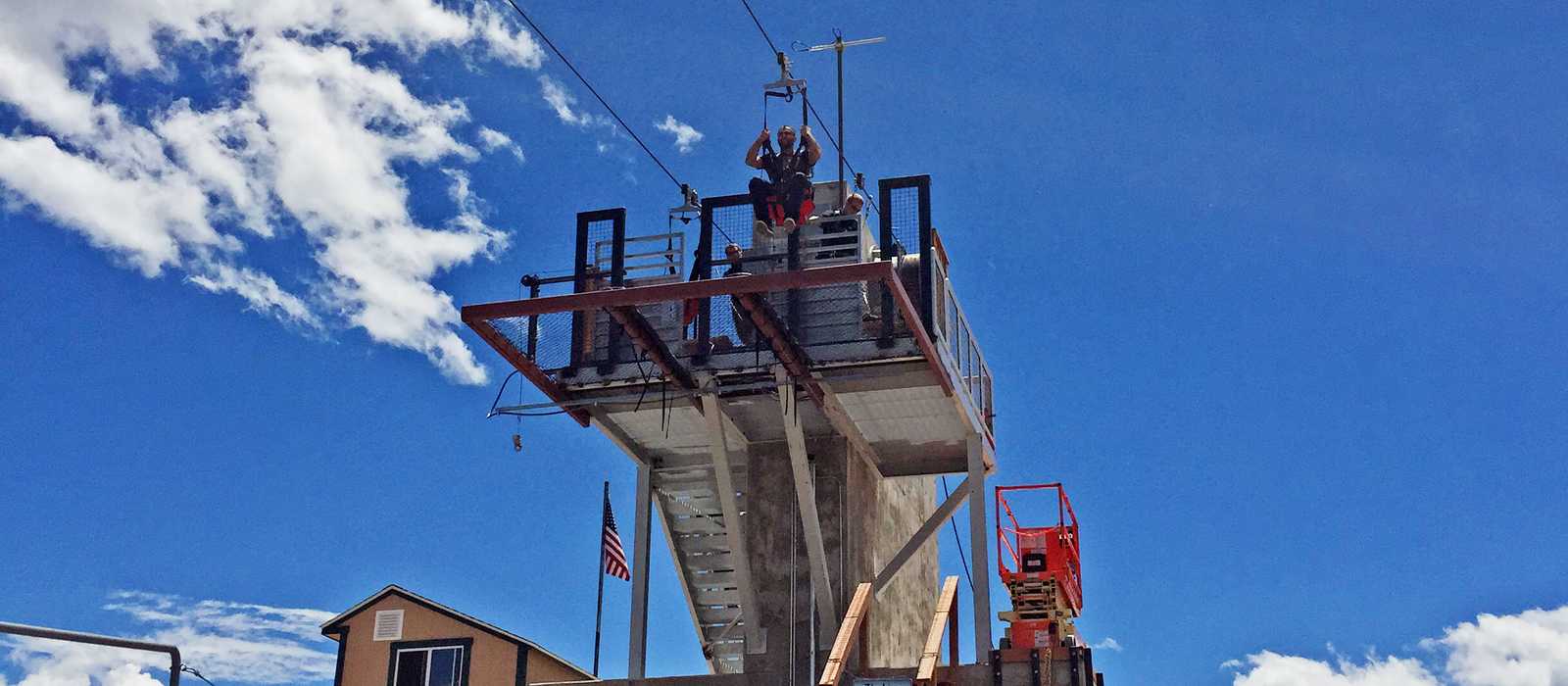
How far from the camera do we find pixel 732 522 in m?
24.4

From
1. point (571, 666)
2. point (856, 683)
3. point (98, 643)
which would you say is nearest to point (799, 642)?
point (856, 683)

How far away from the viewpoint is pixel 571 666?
33625 millimetres

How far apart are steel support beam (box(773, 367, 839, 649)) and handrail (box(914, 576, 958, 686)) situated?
1.82m

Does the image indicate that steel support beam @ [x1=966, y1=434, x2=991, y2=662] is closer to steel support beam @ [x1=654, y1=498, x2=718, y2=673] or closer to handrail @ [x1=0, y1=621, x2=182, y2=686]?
steel support beam @ [x1=654, y1=498, x2=718, y2=673]

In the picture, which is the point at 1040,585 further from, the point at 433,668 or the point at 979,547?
the point at 433,668

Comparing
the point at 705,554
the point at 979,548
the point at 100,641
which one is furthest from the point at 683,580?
the point at 100,641

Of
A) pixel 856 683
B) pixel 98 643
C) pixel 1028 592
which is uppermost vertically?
pixel 1028 592

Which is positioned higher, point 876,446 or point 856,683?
point 876,446

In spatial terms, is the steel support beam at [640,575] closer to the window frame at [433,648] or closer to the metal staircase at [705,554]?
the metal staircase at [705,554]

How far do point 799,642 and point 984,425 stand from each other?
4830mm

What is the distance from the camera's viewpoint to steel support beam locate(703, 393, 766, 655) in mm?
23641

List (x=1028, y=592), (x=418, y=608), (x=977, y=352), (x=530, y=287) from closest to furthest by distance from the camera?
1. (x=530, y=287)
2. (x=1028, y=592)
3. (x=977, y=352)
4. (x=418, y=608)

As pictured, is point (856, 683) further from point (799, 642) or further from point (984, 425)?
point (984, 425)

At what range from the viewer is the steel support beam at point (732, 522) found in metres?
23.6
